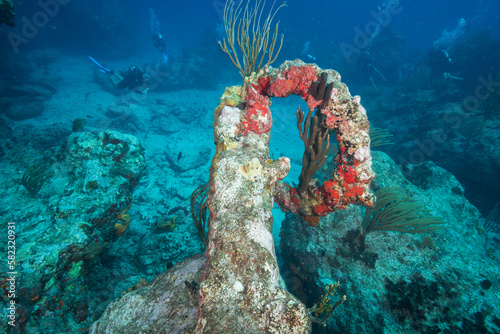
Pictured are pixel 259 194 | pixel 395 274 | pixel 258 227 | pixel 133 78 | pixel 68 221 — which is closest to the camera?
pixel 258 227

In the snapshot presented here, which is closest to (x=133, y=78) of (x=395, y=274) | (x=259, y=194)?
(x=259, y=194)

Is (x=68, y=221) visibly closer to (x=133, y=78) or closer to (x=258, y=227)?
(x=258, y=227)

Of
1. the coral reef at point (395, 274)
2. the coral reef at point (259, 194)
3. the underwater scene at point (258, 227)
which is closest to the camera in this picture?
the coral reef at point (259, 194)

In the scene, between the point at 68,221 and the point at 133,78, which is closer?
the point at 68,221

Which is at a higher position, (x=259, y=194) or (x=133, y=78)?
(x=133, y=78)

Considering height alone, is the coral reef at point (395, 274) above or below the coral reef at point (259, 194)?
below

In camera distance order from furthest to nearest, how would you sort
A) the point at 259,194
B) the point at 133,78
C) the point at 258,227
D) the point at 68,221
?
the point at 133,78 < the point at 68,221 < the point at 259,194 < the point at 258,227

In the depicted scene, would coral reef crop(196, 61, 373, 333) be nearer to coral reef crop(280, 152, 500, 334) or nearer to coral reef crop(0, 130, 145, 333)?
coral reef crop(280, 152, 500, 334)

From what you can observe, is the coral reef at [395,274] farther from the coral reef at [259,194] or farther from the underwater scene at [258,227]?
the coral reef at [259,194]

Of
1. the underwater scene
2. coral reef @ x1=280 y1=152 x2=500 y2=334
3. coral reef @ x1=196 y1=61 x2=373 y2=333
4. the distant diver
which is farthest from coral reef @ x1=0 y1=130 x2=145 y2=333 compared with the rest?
the distant diver

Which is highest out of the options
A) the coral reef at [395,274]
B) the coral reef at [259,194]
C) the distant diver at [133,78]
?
the distant diver at [133,78]

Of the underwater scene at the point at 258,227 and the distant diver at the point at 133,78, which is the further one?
the distant diver at the point at 133,78

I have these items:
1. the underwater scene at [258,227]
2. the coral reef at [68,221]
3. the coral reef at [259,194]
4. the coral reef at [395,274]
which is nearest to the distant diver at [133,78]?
the underwater scene at [258,227]

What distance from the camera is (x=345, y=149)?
274 cm
